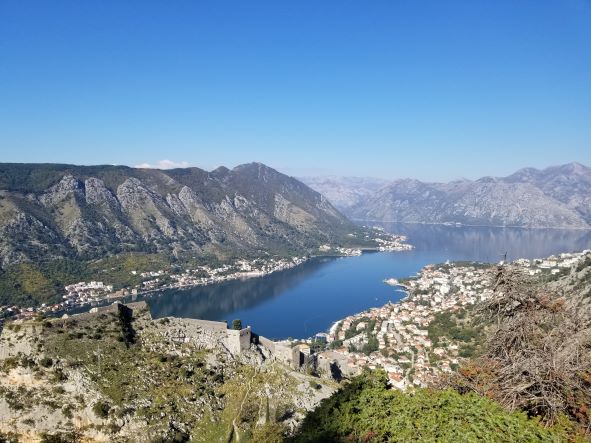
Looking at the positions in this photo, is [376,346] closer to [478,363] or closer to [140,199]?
[478,363]

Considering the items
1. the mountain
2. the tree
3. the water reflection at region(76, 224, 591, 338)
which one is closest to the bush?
the tree

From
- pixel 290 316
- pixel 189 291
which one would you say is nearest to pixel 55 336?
pixel 290 316

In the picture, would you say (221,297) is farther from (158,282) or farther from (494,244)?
(494,244)

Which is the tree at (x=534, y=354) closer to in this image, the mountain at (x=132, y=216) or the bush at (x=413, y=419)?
the bush at (x=413, y=419)

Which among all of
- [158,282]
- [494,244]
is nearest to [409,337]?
[158,282]

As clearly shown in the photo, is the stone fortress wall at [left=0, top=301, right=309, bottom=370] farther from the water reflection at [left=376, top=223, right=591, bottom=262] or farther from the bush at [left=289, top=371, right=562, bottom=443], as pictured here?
the water reflection at [left=376, top=223, right=591, bottom=262]

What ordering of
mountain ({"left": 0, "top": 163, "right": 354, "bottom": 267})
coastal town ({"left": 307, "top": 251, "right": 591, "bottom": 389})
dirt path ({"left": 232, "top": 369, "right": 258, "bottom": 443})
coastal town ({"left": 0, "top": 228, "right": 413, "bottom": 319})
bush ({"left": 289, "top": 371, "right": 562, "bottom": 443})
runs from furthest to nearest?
mountain ({"left": 0, "top": 163, "right": 354, "bottom": 267}) → coastal town ({"left": 0, "top": 228, "right": 413, "bottom": 319}) → coastal town ({"left": 307, "top": 251, "right": 591, "bottom": 389}) → dirt path ({"left": 232, "top": 369, "right": 258, "bottom": 443}) → bush ({"left": 289, "top": 371, "right": 562, "bottom": 443})
